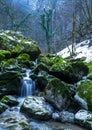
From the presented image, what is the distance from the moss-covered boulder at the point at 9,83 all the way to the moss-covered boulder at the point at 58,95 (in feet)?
5.47

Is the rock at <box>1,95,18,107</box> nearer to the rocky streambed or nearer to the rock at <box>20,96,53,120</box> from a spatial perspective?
the rocky streambed

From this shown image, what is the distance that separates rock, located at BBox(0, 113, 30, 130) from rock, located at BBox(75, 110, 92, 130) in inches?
64.1

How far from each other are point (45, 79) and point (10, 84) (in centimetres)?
138

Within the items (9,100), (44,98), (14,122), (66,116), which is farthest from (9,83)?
(14,122)

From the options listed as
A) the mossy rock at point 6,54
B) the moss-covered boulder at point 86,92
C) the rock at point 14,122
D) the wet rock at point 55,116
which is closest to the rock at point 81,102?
the moss-covered boulder at point 86,92

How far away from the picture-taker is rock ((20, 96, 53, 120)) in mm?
8391

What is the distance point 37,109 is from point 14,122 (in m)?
A: 1.22

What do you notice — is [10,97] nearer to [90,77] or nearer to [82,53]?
[90,77]

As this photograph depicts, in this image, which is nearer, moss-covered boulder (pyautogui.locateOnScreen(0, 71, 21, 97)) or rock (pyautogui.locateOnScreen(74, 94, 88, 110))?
rock (pyautogui.locateOnScreen(74, 94, 88, 110))

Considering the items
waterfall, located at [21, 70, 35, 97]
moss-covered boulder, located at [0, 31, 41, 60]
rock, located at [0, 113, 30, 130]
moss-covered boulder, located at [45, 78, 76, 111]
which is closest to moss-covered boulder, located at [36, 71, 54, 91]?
waterfall, located at [21, 70, 35, 97]

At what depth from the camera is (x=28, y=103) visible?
A: 29.0ft

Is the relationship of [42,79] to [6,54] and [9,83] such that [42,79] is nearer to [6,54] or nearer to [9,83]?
[9,83]

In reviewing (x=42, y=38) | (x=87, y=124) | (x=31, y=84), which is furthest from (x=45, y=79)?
(x=42, y=38)

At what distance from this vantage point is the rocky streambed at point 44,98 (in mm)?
8000
